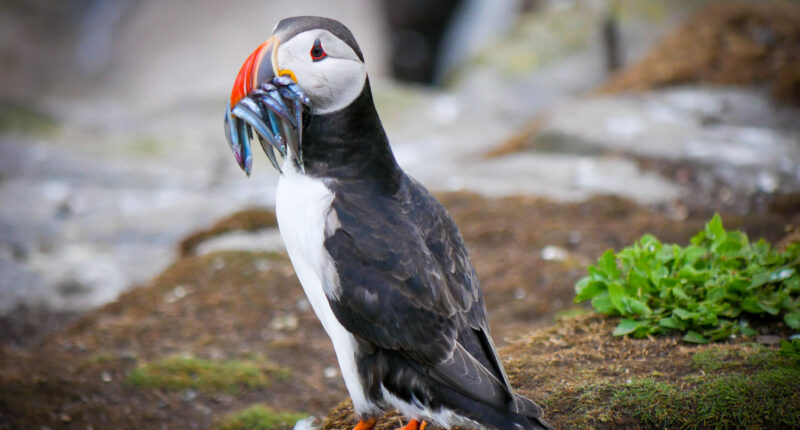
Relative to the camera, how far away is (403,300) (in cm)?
270

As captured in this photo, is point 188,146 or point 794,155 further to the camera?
point 188,146

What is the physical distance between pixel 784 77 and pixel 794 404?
620cm

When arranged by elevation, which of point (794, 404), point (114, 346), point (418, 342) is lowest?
point (114, 346)

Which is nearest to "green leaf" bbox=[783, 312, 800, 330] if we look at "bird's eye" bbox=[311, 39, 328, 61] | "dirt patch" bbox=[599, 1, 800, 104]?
"bird's eye" bbox=[311, 39, 328, 61]

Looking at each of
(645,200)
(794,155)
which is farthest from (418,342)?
(794,155)

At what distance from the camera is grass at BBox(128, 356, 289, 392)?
14.1ft

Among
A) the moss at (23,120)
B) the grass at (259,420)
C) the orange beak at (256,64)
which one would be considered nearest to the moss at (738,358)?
the grass at (259,420)

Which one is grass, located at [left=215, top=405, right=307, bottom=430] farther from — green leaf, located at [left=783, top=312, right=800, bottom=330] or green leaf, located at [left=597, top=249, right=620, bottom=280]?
green leaf, located at [left=783, top=312, right=800, bottom=330]

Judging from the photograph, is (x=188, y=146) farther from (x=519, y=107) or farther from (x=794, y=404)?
(x=794, y=404)

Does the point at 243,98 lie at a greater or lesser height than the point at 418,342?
greater

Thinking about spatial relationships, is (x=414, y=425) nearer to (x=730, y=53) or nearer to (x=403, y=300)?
(x=403, y=300)

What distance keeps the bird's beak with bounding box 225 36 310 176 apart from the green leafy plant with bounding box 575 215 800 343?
1666mm

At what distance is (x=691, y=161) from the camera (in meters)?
7.05

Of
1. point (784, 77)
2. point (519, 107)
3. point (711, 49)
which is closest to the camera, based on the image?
point (784, 77)
